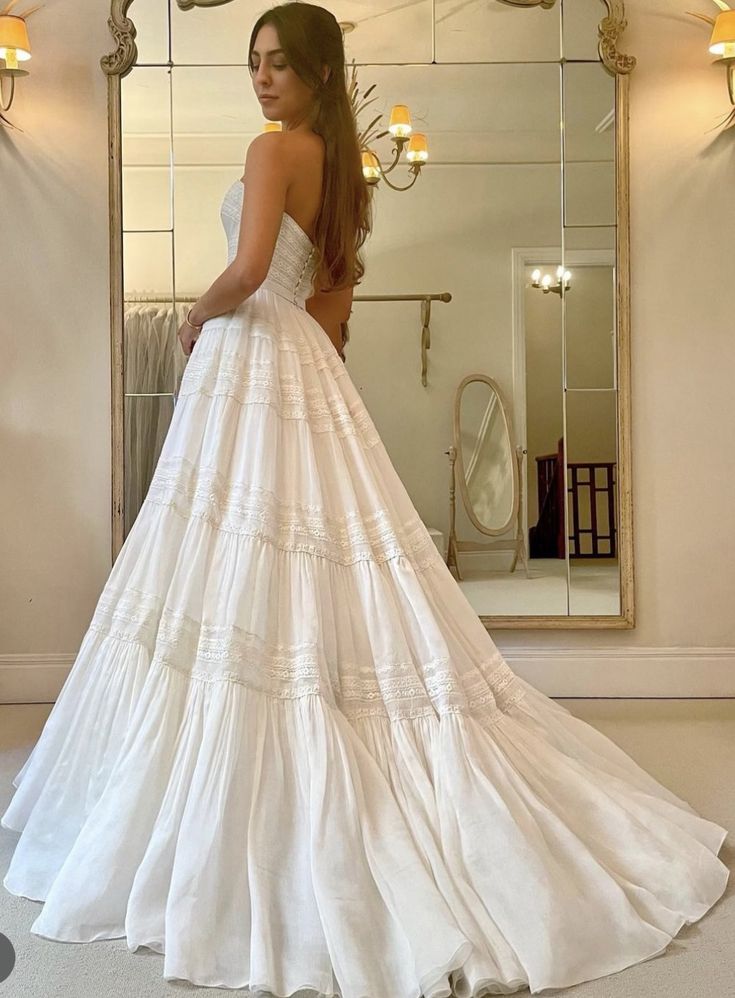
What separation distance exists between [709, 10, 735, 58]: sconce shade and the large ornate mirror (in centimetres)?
29

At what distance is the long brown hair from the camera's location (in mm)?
1881

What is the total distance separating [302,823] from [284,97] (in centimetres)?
136

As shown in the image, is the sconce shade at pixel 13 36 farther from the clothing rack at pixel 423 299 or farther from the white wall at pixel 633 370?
the clothing rack at pixel 423 299

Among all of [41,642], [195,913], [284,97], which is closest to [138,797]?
[195,913]

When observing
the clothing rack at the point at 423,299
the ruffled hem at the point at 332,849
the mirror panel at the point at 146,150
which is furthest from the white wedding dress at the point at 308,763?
the mirror panel at the point at 146,150

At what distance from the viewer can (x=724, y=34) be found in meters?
3.16

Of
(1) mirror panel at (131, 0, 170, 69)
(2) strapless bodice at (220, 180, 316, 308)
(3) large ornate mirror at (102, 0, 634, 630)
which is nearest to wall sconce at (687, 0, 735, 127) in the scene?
(3) large ornate mirror at (102, 0, 634, 630)

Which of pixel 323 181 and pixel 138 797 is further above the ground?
pixel 323 181

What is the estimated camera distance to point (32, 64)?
3.30 meters

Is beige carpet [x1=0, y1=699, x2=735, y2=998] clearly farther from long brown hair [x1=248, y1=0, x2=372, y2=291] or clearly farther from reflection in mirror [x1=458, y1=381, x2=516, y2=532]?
long brown hair [x1=248, y1=0, x2=372, y2=291]

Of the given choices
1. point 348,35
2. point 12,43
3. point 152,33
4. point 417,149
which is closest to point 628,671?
point 417,149

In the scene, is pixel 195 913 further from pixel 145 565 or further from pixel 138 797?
pixel 145 565

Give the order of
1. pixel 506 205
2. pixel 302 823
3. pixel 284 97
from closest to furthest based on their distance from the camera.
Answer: pixel 302 823
pixel 284 97
pixel 506 205

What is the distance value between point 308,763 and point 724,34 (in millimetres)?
2803
